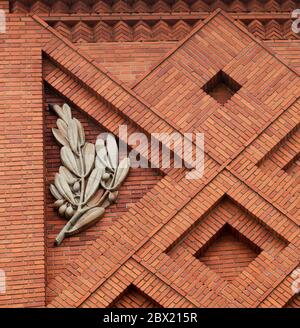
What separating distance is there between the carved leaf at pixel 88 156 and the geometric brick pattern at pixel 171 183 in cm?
16

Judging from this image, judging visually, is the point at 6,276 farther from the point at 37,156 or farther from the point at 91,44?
the point at 91,44

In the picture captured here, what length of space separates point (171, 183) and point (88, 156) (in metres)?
0.97

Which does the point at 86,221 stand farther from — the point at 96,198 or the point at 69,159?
the point at 69,159

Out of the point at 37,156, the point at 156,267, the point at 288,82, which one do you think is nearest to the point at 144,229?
the point at 156,267

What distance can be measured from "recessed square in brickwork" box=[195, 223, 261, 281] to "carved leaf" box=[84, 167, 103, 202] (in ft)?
4.34

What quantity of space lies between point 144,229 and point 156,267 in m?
Result: 0.45

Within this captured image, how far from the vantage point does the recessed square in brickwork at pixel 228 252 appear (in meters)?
15.5

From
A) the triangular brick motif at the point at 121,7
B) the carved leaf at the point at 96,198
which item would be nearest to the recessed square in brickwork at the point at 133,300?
the carved leaf at the point at 96,198

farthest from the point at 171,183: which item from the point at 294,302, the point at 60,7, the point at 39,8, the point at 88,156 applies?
the point at 39,8

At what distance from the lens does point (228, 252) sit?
15641 mm

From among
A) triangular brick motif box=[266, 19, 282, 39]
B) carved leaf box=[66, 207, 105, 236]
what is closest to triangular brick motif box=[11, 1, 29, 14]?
carved leaf box=[66, 207, 105, 236]

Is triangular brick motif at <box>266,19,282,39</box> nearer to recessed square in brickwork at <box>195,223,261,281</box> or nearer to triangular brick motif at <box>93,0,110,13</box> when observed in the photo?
triangular brick motif at <box>93,0,110,13</box>

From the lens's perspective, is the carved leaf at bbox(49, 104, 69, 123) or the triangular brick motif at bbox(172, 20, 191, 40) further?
the triangular brick motif at bbox(172, 20, 191, 40)

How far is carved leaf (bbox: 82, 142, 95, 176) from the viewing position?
51.5 ft
